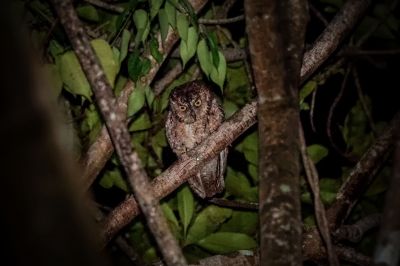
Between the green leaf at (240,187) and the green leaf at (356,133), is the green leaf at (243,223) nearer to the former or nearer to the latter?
the green leaf at (240,187)

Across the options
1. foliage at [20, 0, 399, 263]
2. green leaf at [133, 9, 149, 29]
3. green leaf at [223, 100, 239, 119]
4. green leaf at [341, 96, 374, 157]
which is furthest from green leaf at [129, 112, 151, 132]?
green leaf at [341, 96, 374, 157]

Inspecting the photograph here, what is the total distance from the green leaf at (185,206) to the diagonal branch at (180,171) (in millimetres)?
461

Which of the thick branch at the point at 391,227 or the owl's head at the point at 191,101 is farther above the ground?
the owl's head at the point at 191,101

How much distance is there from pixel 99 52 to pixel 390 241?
1787mm

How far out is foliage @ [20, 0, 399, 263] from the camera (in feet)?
8.17

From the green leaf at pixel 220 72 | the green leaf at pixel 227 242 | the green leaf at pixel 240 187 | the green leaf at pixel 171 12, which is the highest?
the green leaf at pixel 171 12

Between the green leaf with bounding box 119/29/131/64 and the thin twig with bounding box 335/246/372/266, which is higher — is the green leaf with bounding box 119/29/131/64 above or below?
above

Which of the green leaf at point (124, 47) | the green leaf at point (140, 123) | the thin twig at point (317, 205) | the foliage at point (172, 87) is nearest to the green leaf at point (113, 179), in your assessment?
the foliage at point (172, 87)

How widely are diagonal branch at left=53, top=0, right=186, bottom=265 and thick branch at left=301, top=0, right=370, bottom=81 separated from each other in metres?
1.40

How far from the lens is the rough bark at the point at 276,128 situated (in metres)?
1.80

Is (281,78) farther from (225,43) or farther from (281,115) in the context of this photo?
(225,43)

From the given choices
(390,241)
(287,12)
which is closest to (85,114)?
(287,12)

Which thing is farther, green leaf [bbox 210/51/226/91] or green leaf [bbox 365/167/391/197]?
green leaf [bbox 365/167/391/197]

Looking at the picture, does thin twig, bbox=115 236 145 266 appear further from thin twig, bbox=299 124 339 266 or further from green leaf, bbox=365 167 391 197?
thin twig, bbox=299 124 339 266
